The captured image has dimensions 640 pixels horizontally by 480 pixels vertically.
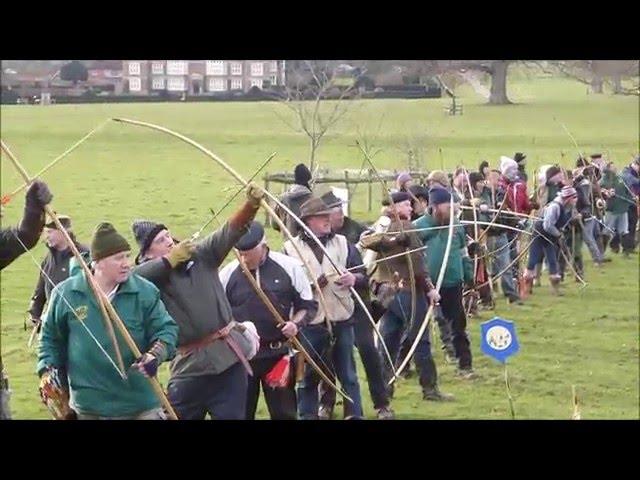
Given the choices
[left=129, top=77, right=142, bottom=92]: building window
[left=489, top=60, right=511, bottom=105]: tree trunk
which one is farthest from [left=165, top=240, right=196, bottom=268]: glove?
[left=489, top=60, right=511, bottom=105]: tree trunk

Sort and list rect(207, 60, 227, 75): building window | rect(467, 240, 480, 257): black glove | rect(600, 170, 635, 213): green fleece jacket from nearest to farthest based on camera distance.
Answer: rect(467, 240, 480, 257): black glove → rect(207, 60, 227, 75): building window → rect(600, 170, 635, 213): green fleece jacket

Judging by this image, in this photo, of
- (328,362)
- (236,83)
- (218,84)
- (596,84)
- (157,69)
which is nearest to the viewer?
(328,362)

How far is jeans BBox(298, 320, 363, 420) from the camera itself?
6.92 m

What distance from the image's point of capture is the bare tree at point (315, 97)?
13695 millimetres

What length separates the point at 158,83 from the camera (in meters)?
12.9

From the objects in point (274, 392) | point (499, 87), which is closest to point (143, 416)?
point (274, 392)

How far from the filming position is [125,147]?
16.9 m

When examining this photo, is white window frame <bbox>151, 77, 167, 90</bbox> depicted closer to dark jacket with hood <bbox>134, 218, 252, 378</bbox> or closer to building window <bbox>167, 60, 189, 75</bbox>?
building window <bbox>167, 60, 189, 75</bbox>

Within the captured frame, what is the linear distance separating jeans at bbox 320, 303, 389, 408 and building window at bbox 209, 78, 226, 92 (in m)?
5.52

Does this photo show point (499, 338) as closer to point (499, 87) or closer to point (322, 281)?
point (322, 281)

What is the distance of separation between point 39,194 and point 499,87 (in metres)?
16.3
